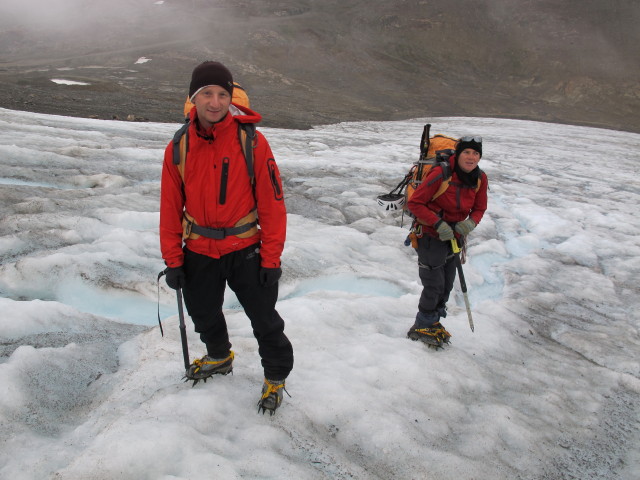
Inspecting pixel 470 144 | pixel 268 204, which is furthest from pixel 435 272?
pixel 268 204

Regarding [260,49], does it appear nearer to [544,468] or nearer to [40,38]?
[40,38]

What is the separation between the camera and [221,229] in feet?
8.68

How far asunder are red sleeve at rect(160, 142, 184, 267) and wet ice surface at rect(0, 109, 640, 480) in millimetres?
1002

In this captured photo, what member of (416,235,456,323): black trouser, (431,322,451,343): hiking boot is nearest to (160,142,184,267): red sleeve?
(416,235,456,323): black trouser

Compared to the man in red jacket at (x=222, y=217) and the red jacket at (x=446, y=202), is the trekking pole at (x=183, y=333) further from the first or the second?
the red jacket at (x=446, y=202)

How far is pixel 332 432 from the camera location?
2.99 m

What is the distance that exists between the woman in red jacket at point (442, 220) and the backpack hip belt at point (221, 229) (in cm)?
173

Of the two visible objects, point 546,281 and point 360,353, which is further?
point 546,281

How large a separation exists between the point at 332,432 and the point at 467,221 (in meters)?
2.17

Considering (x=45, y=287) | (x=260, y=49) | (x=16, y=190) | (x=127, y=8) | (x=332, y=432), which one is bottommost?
(x=332, y=432)

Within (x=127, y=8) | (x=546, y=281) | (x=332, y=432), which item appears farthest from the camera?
(x=127, y=8)

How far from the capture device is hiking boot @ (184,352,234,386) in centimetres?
313

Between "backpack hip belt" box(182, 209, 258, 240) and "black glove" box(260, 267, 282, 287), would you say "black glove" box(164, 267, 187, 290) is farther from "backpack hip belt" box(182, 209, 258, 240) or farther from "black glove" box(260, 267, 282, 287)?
"black glove" box(260, 267, 282, 287)

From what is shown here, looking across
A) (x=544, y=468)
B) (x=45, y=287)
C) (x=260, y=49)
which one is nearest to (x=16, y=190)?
(x=45, y=287)
